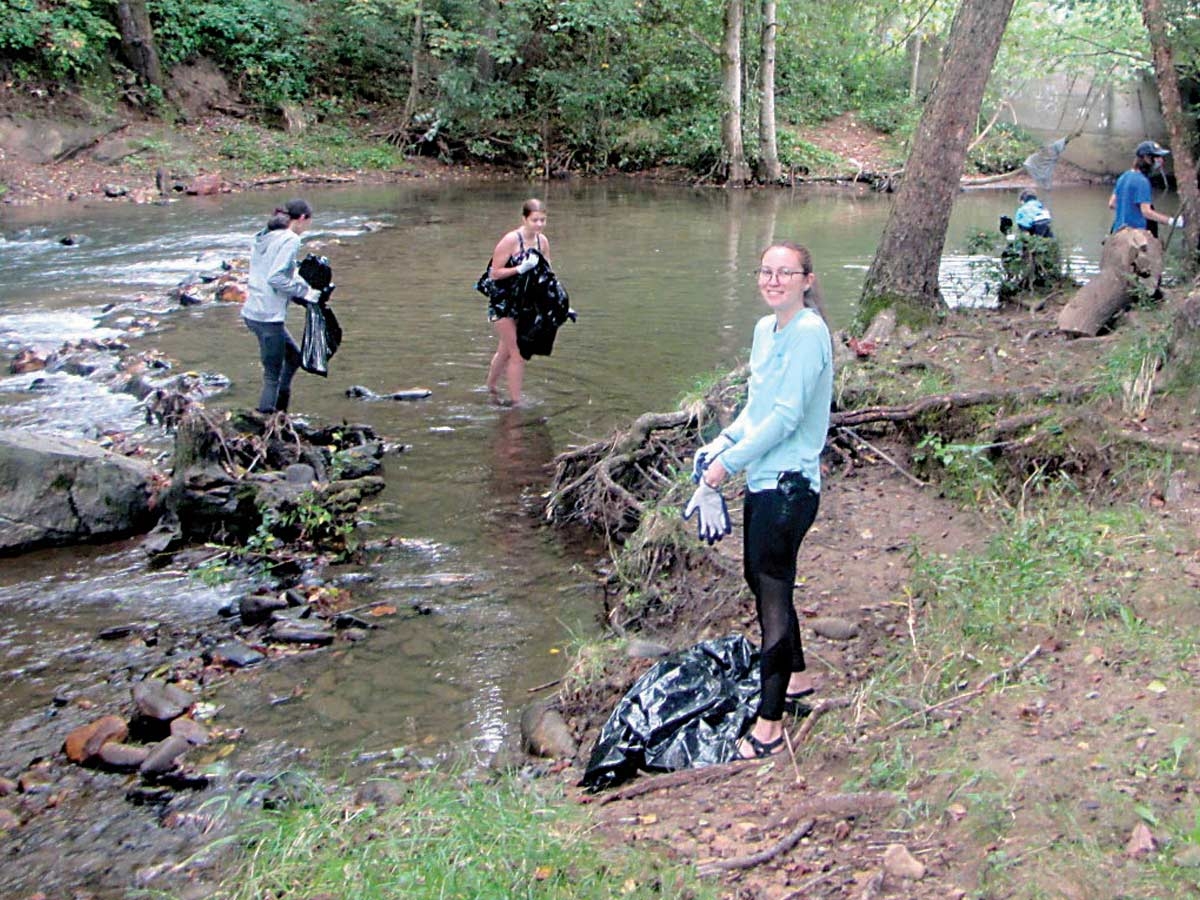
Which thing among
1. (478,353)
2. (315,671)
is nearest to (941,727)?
(315,671)

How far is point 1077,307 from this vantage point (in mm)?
8898

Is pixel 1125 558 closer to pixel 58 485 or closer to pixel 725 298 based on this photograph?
pixel 58 485

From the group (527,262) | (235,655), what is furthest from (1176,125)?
(235,655)

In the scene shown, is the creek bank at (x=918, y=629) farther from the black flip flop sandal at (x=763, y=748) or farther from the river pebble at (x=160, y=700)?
the river pebble at (x=160, y=700)

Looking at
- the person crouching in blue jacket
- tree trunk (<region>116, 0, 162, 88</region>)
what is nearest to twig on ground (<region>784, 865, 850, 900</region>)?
the person crouching in blue jacket

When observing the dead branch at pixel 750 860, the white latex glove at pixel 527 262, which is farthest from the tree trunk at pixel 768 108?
the dead branch at pixel 750 860

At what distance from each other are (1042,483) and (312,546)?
14.5 feet

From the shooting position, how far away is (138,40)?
92.2 feet

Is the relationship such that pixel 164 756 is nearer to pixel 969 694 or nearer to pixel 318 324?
pixel 969 694

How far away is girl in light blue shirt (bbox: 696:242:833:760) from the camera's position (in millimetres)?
4133

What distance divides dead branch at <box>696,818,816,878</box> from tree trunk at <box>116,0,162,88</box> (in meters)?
29.2

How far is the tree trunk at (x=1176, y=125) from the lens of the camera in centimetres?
923

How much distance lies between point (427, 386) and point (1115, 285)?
6035 mm

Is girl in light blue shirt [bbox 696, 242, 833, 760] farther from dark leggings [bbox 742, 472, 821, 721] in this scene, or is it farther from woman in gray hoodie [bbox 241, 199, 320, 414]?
woman in gray hoodie [bbox 241, 199, 320, 414]
